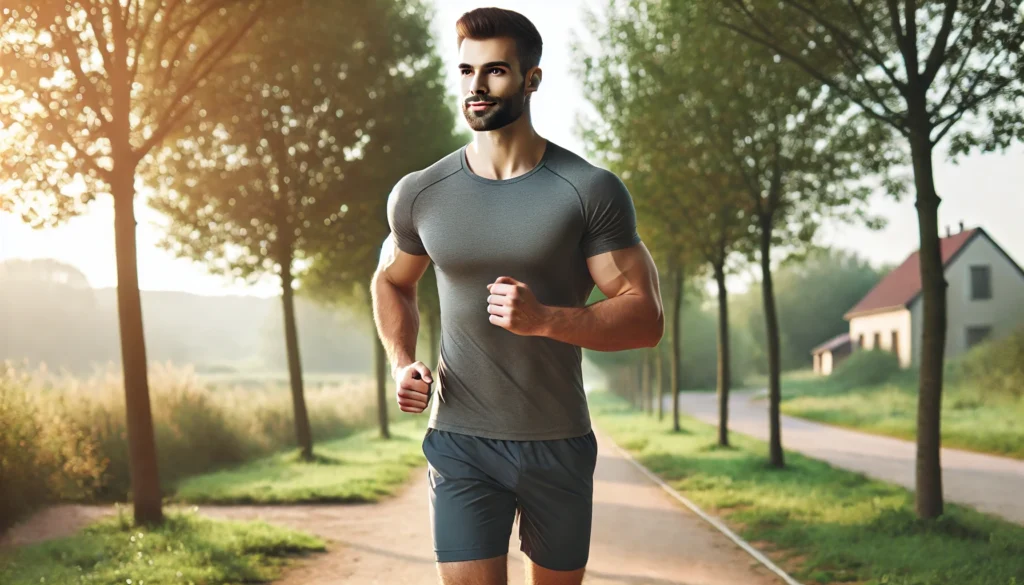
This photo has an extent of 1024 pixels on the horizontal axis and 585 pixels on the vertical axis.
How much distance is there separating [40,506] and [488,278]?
9642mm

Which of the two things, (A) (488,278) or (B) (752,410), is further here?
(B) (752,410)

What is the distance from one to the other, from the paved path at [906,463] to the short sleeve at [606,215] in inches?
379

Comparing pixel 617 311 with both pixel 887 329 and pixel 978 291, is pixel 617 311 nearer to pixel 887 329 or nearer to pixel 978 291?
pixel 978 291

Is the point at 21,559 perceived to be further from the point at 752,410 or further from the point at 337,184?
the point at 752,410

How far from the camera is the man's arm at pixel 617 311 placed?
3098 millimetres

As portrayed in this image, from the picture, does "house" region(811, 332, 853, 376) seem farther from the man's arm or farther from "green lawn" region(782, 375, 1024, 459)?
the man's arm

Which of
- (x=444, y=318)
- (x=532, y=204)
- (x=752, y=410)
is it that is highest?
(x=532, y=204)

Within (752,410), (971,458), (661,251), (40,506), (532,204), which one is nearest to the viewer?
(532,204)

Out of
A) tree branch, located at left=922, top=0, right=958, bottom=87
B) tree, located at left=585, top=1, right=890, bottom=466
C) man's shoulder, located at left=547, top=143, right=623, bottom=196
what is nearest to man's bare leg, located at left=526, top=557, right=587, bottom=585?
man's shoulder, located at left=547, top=143, right=623, bottom=196

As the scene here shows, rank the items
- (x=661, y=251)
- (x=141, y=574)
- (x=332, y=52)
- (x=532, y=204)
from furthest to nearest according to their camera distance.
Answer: (x=661, y=251)
(x=332, y=52)
(x=141, y=574)
(x=532, y=204)

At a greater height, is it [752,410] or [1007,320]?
[1007,320]

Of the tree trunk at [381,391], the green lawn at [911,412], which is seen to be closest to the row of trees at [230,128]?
the tree trunk at [381,391]

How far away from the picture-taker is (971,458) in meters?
18.8

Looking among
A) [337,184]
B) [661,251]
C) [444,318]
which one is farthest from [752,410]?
[444,318]
